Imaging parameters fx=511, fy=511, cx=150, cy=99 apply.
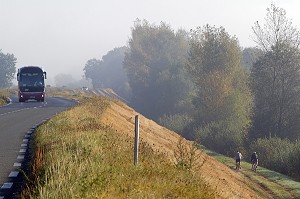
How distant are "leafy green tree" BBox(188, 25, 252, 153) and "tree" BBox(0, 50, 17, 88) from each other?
330 feet

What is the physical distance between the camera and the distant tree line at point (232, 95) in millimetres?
51438

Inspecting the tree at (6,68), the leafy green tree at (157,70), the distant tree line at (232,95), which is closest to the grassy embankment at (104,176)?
the distant tree line at (232,95)

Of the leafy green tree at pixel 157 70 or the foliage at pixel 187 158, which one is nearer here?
the foliage at pixel 187 158


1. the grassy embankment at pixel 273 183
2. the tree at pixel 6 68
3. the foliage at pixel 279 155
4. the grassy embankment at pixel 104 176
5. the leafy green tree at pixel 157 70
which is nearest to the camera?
the grassy embankment at pixel 104 176

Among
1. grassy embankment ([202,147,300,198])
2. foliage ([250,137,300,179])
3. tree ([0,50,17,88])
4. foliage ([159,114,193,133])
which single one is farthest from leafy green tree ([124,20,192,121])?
tree ([0,50,17,88])

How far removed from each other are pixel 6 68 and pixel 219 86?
116 metres

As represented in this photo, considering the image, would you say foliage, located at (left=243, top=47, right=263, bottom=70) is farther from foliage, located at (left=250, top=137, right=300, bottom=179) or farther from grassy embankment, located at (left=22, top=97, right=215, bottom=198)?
grassy embankment, located at (left=22, top=97, right=215, bottom=198)

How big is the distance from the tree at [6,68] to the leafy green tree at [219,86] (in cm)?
10072

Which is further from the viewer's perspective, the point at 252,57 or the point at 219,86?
the point at 252,57

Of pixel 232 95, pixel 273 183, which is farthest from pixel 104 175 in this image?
pixel 232 95

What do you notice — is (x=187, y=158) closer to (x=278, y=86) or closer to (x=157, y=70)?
(x=278, y=86)

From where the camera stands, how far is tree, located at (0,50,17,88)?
536 ft

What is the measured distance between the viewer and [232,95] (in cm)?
6462

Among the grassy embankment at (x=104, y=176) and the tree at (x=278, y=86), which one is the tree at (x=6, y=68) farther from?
the grassy embankment at (x=104, y=176)
